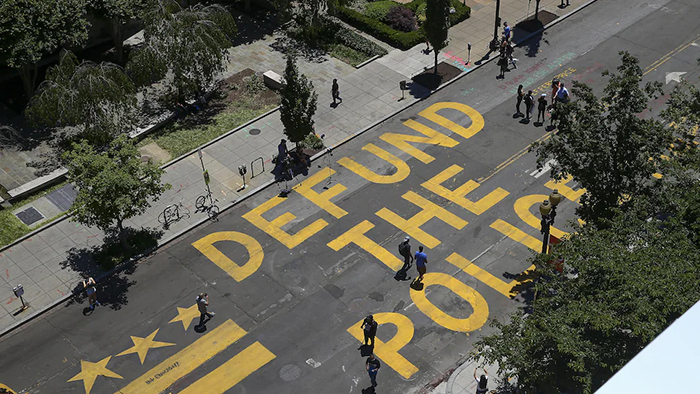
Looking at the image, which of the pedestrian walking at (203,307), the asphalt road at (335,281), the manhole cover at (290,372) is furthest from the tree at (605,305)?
the pedestrian walking at (203,307)

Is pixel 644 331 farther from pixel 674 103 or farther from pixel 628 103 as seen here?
pixel 674 103

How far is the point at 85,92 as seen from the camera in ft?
120

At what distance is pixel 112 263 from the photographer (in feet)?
111

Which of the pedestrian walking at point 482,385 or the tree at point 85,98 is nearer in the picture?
the pedestrian walking at point 482,385

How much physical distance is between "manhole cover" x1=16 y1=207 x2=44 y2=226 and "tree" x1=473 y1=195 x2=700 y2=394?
22679 mm

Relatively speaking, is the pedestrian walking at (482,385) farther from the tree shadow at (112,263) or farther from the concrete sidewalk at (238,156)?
the concrete sidewalk at (238,156)

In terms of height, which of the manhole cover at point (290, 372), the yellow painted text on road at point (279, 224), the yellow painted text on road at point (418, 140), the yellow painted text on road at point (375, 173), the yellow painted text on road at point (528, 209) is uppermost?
the yellow painted text on road at point (418, 140)

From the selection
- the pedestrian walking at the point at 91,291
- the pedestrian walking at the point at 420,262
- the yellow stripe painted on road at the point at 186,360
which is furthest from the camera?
the pedestrian walking at the point at 420,262

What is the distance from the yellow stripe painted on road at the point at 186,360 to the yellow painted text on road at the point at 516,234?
1232cm

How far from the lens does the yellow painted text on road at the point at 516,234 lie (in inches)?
1348

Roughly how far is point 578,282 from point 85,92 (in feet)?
80.3

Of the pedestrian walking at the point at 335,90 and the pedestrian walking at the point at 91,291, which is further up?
the pedestrian walking at the point at 335,90

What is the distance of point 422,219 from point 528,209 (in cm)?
493

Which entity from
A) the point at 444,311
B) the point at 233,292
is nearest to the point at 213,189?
the point at 233,292
